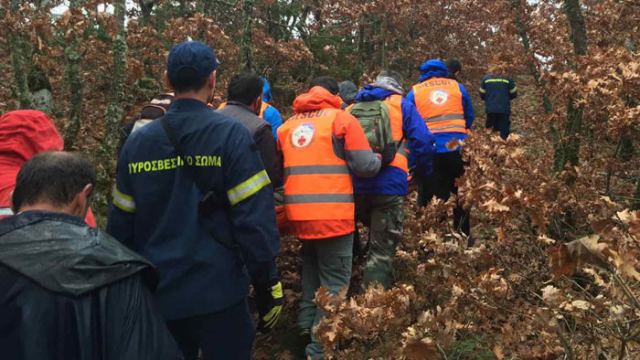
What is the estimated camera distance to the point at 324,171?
454 centimetres

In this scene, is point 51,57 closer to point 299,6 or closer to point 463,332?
point 299,6

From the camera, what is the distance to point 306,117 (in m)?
4.74

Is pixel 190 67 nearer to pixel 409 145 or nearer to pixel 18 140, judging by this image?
pixel 18 140

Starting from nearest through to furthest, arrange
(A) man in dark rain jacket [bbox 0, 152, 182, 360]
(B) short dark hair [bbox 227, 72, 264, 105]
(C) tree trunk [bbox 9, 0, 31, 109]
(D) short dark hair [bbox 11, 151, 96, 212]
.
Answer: (A) man in dark rain jacket [bbox 0, 152, 182, 360], (D) short dark hair [bbox 11, 151, 96, 212], (B) short dark hair [bbox 227, 72, 264, 105], (C) tree trunk [bbox 9, 0, 31, 109]

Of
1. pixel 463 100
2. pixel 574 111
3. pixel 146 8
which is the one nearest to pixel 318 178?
pixel 463 100

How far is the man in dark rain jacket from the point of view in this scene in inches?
68.9

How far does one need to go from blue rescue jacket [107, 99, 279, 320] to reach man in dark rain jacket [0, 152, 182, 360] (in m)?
0.84

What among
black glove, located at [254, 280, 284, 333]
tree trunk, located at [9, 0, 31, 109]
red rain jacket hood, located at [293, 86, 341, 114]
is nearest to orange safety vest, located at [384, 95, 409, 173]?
red rain jacket hood, located at [293, 86, 341, 114]

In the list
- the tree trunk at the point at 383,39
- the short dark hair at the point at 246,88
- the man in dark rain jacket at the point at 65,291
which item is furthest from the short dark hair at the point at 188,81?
the tree trunk at the point at 383,39

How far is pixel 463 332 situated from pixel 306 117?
2226 millimetres

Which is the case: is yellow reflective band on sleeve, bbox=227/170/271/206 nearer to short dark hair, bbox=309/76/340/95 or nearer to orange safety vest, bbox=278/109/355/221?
orange safety vest, bbox=278/109/355/221

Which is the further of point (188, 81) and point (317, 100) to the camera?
point (317, 100)

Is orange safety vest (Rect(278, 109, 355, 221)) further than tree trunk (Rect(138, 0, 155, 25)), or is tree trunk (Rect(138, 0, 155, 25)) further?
tree trunk (Rect(138, 0, 155, 25))

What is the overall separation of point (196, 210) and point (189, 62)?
794 millimetres
